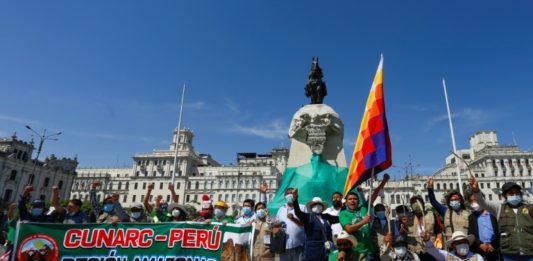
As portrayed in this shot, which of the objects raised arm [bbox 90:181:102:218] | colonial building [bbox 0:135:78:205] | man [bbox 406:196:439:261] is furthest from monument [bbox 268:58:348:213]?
colonial building [bbox 0:135:78:205]

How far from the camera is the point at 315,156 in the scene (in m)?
15.4

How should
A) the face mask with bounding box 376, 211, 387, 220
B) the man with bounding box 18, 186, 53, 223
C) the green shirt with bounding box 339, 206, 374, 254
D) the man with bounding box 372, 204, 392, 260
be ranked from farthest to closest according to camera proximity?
the man with bounding box 18, 186, 53, 223 → the face mask with bounding box 376, 211, 387, 220 → the man with bounding box 372, 204, 392, 260 → the green shirt with bounding box 339, 206, 374, 254

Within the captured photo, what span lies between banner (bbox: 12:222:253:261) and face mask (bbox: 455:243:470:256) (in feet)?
12.3

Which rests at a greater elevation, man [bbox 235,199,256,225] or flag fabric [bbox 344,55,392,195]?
flag fabric [bbox 344,55,392,195]

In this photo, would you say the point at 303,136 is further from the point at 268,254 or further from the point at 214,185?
the point at 214,185

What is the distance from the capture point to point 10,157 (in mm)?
59594

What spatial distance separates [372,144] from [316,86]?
1168cm

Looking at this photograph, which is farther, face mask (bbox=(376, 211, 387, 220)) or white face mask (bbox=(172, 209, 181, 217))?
white face mask (bbox=(172, 209, 181, 217))

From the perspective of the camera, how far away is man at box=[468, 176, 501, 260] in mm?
6023

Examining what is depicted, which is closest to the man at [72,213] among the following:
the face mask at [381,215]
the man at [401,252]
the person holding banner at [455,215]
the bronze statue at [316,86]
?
the face mask at [381,215]

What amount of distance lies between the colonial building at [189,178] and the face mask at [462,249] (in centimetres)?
7571

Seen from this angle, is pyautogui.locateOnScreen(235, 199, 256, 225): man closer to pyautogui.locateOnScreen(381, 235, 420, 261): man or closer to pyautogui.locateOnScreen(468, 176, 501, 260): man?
pyautogui.locateOnScreen(381, 235, 420, 261): man

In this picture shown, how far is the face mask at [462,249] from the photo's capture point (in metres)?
5.44

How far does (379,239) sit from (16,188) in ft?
234
